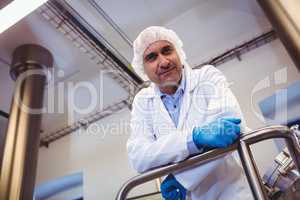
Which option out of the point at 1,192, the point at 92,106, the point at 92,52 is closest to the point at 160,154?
the point at 1,192

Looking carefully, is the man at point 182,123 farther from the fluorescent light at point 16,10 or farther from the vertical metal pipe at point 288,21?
the fluorescent light at point 16,10

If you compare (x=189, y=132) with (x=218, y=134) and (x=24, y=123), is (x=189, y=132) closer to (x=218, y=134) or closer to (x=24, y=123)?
(x=218, y=134)

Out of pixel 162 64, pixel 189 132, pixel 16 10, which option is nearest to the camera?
pixel 189 132

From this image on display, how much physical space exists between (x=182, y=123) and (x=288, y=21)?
558mm

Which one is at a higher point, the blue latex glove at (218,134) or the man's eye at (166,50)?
the man's eye at (166,50)

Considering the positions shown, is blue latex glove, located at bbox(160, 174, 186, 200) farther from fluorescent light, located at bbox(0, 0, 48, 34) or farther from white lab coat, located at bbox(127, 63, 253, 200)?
fluorescent light, located at bbox(0, 0, 48, 34)

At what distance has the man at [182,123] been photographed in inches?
33.1

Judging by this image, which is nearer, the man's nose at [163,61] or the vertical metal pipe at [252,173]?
the vertical metal pipe at [252,173]

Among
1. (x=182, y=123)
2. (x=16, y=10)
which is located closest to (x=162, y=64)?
(x=182, y=123)

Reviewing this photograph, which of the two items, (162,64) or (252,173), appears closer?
(252,173)

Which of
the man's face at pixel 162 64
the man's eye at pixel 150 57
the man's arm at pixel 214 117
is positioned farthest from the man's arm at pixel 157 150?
the man's eye at pixel 150 57

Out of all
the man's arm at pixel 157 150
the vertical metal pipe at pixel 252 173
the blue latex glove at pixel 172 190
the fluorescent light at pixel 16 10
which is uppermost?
the fluorescent light at pixel 16 10

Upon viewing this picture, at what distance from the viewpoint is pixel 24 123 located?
1961 mm

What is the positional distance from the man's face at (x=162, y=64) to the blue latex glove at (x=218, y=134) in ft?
1.38
